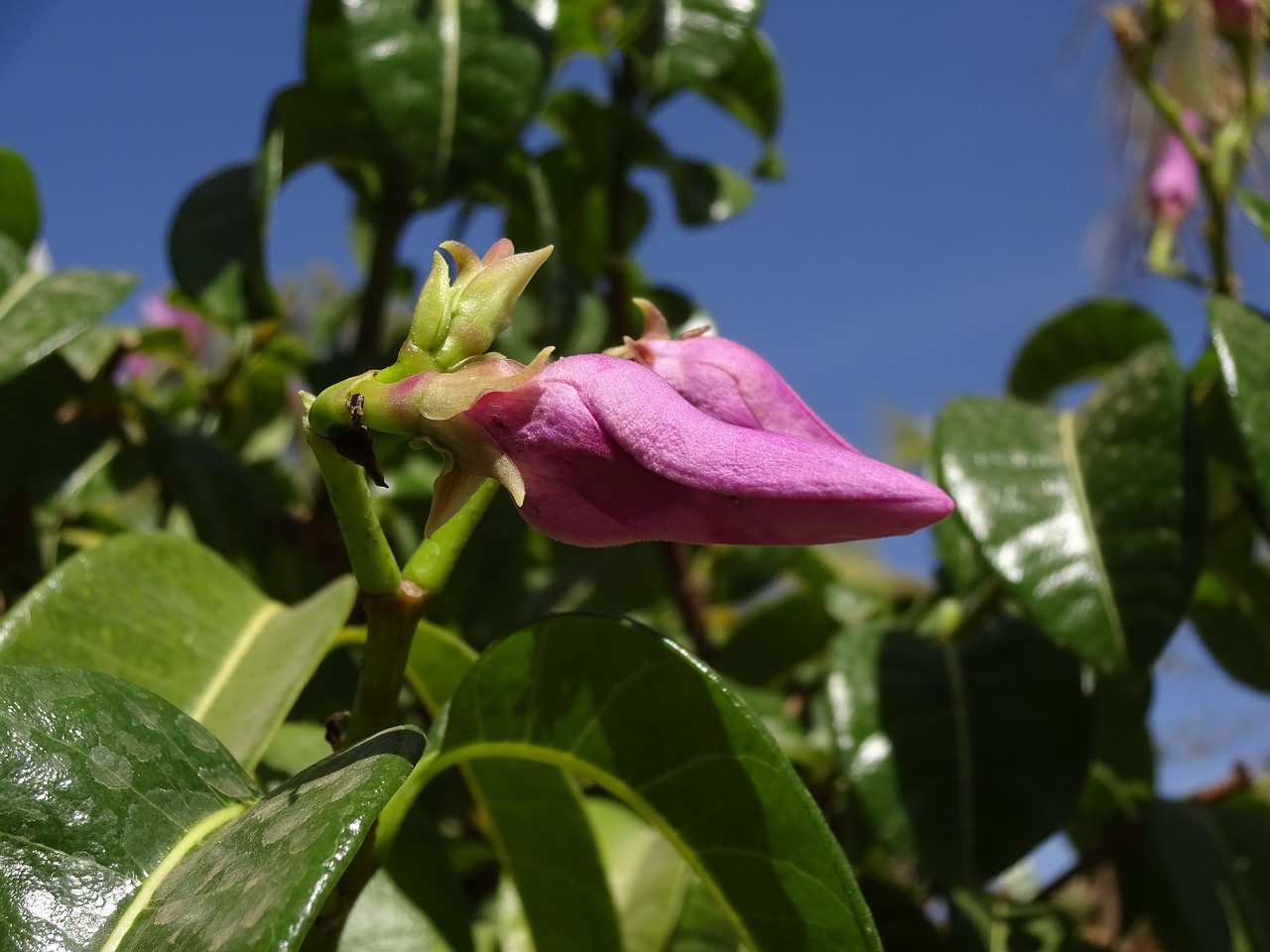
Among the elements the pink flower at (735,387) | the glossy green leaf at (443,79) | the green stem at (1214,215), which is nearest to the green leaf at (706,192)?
the glossy green leaf at (443,79)

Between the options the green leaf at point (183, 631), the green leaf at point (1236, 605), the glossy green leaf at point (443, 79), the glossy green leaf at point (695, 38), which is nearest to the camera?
the green leaf at point (183, 631)

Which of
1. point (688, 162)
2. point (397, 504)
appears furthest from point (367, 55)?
point (688, 162)

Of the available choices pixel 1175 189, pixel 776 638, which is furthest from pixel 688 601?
pixel 1175 189

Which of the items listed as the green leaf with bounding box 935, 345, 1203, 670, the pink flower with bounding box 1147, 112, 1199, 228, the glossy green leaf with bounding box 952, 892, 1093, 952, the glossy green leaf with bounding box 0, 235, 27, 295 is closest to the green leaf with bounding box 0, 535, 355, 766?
the glossy green leaf with bounding box 0, 235, 27, 295

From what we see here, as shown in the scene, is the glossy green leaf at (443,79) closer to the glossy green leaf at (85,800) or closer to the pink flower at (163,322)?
the glossy green leaf at (85,800)

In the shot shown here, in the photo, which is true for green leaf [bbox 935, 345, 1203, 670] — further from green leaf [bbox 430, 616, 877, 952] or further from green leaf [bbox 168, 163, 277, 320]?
green leaf [bbox 168, 163, 277, 320]

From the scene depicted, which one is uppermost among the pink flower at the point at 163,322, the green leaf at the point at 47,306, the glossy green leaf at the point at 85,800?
the green leaf at the point at 47,306
